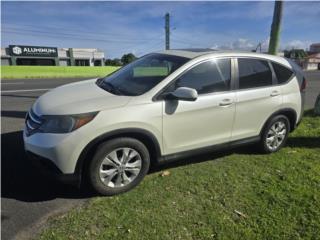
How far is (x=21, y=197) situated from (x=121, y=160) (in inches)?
48.8

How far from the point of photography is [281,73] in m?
4.84

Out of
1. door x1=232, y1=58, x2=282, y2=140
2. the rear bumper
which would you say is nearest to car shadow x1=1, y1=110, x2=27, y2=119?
the rear bumper

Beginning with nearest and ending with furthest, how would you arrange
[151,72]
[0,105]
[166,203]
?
[166,203], [151,72], [0,105]

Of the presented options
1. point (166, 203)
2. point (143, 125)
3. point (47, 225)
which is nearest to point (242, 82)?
point (143, 125)

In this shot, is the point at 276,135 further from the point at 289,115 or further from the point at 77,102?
the point at 77,102

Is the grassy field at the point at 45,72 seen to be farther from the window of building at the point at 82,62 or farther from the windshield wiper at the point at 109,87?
the window of building at the point at 82,62

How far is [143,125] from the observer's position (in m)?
3.56

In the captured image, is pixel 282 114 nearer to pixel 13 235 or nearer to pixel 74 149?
pixel 74 149

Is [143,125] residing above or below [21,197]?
above

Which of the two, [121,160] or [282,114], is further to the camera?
[282,114]

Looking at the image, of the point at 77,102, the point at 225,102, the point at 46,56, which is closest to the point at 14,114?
the point at 77,102

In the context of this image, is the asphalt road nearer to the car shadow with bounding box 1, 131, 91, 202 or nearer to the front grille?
the car shadow with bounding box 1, 131, 91, 202

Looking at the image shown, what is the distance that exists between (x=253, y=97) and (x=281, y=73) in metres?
0.79

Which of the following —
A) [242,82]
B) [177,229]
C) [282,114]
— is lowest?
[177,229]
